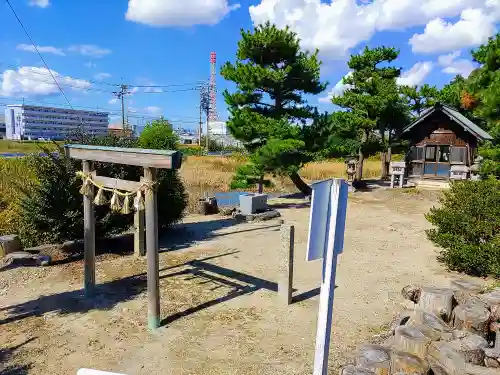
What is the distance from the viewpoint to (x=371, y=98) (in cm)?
1872

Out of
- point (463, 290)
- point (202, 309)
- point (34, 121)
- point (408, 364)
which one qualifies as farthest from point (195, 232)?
point (34, 121)

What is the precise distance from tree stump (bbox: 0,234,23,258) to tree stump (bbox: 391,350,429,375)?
7.43 meters

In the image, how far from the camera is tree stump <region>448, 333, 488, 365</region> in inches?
135

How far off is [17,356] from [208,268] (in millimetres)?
3503

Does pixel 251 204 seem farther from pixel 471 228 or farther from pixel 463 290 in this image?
pixel 463 290

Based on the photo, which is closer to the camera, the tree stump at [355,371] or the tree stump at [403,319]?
the tree stump at [355,371]

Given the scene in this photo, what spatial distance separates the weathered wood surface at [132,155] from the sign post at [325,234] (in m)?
2.72

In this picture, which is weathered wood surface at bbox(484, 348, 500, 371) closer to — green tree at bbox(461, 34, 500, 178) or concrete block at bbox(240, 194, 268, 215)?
green tree at bbox(461, 34, 500, 178)

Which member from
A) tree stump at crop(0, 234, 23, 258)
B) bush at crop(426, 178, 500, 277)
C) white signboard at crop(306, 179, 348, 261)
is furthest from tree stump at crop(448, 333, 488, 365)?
tree stump at crop(0, 234, 23, 258)

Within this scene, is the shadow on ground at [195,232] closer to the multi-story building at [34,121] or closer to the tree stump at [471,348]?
the tree stump at [471,348]

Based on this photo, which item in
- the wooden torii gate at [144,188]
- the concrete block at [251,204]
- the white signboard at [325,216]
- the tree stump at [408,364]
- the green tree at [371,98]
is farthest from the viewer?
the green tree at [371,98]

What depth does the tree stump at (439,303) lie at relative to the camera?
462 centimetres

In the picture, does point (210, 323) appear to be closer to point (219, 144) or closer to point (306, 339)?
point (306, 339)

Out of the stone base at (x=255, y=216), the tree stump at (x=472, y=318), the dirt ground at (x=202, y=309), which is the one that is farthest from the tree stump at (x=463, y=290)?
the stone base at (x=255, y=216)
